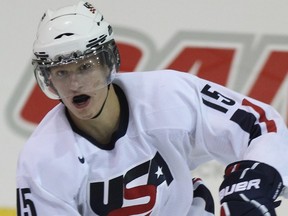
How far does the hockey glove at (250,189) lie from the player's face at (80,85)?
309 mm

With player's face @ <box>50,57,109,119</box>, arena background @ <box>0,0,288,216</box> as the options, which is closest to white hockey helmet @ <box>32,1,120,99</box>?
player's face @ <box>50,57,109,119</box>

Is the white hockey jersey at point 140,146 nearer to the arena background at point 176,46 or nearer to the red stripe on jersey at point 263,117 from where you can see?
the red stripe on jersey at point 263,117

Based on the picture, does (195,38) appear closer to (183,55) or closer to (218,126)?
(183,55)

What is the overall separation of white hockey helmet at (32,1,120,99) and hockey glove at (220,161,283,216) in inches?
12.9

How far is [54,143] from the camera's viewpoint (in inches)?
67.4

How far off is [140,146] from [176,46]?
36.7 inches

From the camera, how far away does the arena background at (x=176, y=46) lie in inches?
102

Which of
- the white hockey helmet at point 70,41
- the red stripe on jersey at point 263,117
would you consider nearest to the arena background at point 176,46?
the red stripe on jersey at point 263,117

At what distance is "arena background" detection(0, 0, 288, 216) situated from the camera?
102 inches

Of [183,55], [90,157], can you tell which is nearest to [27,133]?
[183,55]

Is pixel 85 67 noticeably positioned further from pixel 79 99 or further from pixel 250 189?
pixel 250 189

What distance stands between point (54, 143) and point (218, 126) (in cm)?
35

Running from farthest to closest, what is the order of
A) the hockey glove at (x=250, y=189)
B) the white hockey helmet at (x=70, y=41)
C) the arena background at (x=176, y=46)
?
the arena background at (x=176, y=46), the white hockey helmet at (x=70, y=41), the hockey glove at (x=250, y=189)

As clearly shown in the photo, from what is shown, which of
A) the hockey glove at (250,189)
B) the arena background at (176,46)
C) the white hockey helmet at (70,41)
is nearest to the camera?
the hockey glove at (250,189)
